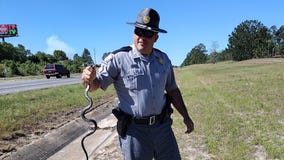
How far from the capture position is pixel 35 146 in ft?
21.6

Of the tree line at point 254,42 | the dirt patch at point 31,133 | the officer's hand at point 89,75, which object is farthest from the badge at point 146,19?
the tree line at point 254,42

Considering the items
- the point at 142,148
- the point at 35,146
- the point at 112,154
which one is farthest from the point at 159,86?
the point at 35,146

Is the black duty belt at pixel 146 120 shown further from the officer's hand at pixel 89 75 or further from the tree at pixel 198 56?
the tree at pixel 198 56

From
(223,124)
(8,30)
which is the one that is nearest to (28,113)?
(223,124)

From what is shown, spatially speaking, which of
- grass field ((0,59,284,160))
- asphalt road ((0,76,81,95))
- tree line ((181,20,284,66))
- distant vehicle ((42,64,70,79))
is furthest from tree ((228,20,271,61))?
grass field ((0,59,284,160))

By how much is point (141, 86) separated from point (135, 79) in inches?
2.9

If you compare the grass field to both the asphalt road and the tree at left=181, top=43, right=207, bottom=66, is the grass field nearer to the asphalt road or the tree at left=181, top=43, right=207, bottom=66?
the asphalt road

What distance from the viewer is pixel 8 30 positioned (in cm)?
8056

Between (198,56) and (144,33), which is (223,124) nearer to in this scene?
(144,33)

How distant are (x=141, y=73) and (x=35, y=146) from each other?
4.29 m

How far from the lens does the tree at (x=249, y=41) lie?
108m

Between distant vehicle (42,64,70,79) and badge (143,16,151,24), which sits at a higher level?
badge (143,16,151,24)

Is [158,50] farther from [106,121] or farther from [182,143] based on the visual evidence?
[106,121]

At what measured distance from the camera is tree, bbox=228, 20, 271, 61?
10781cm
